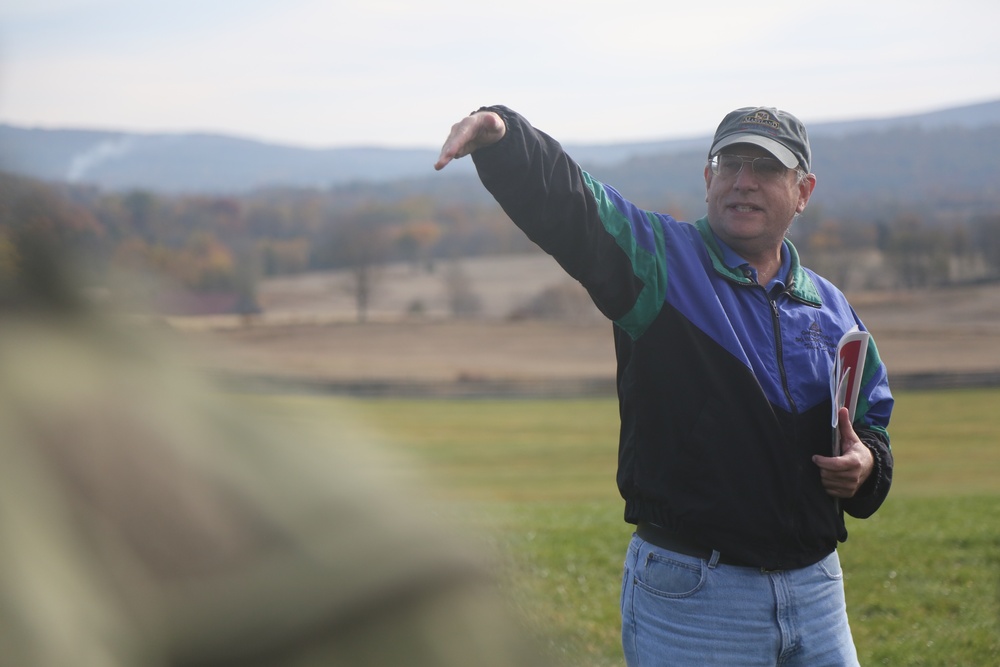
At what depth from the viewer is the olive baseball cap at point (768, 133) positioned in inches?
91.3

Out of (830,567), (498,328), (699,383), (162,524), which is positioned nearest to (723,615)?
(830,567)

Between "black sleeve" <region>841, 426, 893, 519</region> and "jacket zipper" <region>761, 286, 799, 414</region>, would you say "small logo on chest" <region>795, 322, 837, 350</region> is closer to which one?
"jacket zipper" <region>761, 286, 799, 414</region>

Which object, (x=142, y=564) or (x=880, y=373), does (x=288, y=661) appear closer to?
(x=142, y=564)

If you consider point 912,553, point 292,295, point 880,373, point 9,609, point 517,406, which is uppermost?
point 9,609

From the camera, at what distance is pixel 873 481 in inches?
93.0

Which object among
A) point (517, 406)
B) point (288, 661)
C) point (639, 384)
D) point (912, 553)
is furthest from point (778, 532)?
point (517, 406)

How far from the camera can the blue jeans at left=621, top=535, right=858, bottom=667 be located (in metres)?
2.16

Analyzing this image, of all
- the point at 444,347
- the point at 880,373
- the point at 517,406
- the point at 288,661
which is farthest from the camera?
the point at 444,347

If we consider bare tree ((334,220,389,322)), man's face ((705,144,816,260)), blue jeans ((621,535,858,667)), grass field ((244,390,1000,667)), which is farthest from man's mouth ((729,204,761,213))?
bare tree ((334,220,389,322))

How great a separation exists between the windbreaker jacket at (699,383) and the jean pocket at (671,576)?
64mm

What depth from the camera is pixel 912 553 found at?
6609mm

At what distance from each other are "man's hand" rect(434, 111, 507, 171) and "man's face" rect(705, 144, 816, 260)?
0.64 m

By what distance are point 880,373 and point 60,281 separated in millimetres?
2079

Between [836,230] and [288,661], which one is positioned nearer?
[288,661]
